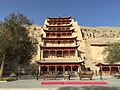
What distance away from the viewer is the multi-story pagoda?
52750 mm

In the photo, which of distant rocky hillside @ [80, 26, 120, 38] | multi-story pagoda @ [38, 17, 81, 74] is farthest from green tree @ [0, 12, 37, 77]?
distant rocky hillside @ [80, 26, 120, 38]

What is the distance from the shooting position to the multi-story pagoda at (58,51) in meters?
52.8

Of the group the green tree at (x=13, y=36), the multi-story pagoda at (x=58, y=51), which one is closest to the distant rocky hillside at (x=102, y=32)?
the multi-story pagoda at (x=58, y=51)

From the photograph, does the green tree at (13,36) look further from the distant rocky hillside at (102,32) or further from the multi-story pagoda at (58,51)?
the distant rocky hillside at (102,32)

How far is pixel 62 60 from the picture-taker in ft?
176

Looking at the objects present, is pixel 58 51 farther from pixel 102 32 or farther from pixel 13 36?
pixel 102 32

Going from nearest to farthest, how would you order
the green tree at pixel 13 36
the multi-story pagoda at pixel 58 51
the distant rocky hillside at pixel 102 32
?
the green tree at pixel 13 36 < the multi-story pagoda at pixel 58 51 < the distant rocky hillside at pixel 102 32

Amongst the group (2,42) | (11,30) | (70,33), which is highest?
(70,33)

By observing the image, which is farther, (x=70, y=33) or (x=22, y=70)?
(x=70, y=33)

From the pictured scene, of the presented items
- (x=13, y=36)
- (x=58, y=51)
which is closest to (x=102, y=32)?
(x=58, y=51)

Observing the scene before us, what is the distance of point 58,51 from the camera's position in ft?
190

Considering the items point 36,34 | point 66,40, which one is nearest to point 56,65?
point 66,40

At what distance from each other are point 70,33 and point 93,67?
40.3 feet

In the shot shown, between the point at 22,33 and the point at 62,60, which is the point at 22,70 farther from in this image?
the point at 22,33
